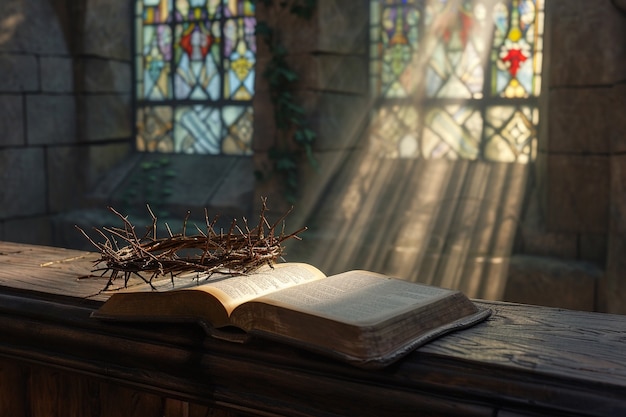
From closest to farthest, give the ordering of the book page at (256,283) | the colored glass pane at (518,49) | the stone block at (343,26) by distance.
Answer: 1. the book page at (256,283)
2. the colored glass pane at (518,49)
3. the stone block at (343,26)

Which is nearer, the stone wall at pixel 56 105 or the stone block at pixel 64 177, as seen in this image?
the stone wall at pixel 56 105

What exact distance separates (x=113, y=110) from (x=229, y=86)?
2.88ft

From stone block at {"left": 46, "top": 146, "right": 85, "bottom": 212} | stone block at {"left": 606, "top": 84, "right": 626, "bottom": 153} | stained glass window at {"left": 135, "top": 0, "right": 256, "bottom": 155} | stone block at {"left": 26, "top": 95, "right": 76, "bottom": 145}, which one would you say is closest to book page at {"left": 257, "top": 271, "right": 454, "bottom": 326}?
stone block at {"left": 606, "top": 84, "right": 626, "bottom": 153}

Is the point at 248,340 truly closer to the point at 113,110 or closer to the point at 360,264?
the point at 360,264

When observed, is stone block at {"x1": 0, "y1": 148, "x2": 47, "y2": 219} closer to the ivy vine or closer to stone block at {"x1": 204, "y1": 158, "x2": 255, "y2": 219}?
stone block at {"x1": 204, "y1": 158, "x2": 255, "y2": 219}

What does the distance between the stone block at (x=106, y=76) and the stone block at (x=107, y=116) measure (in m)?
0.05

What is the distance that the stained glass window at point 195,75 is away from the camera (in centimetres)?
531

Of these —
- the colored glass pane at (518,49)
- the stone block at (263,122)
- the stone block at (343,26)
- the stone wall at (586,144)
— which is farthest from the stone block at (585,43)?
the stone block at (263,122)

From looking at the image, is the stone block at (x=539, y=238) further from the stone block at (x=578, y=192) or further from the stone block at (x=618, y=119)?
the stone block at (x=618, y=119)

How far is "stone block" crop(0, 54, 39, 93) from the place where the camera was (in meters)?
5.01

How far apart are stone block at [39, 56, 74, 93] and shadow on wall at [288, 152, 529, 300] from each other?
201 cm

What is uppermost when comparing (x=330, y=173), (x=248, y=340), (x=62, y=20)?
(x=62, y=20)

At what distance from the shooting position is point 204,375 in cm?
127

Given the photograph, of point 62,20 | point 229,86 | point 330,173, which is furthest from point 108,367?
point 62,20
